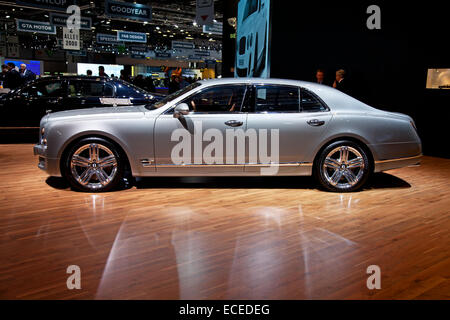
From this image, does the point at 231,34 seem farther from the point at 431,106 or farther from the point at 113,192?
the point at 113,192

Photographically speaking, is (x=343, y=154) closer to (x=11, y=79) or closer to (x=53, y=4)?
(x=11, y=79)

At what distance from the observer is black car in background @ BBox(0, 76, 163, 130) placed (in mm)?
8438

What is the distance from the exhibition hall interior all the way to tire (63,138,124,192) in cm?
2

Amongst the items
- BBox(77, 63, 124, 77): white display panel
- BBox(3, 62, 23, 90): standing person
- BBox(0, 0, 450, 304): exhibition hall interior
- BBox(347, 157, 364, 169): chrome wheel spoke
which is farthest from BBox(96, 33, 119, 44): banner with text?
BBox(347, 157, 364, 169): chrome wheel spoke

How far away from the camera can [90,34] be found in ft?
125

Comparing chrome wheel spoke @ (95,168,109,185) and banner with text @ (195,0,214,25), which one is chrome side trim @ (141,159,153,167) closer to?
chrome wheel spoke @ (95,168,109,185)

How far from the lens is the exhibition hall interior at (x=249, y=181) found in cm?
291

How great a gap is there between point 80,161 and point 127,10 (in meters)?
12.2

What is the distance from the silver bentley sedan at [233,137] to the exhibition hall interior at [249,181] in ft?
0.06

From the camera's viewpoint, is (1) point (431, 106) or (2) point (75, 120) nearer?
(2) point (75, 120)

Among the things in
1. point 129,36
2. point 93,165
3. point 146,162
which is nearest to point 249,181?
point 146,162

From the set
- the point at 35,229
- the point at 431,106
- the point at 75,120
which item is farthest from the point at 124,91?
the point at 431,106

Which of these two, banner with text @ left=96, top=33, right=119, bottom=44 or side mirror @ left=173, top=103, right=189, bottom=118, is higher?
banner with text @ left=96, top=33, right=119, bottom=44
